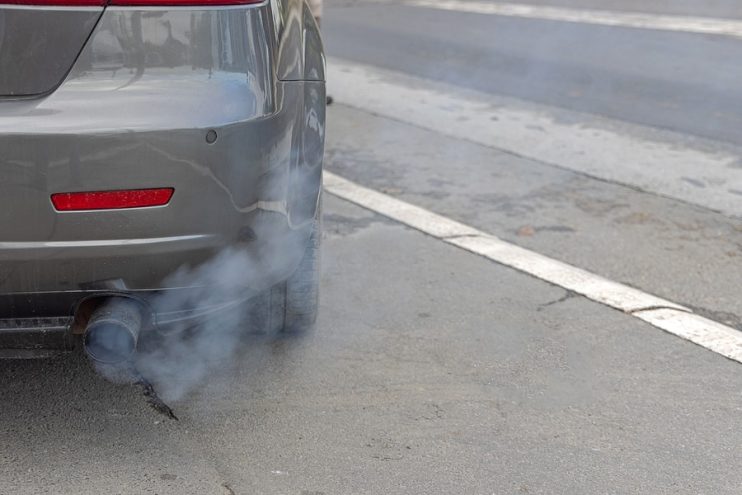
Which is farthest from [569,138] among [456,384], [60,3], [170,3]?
[60,3]

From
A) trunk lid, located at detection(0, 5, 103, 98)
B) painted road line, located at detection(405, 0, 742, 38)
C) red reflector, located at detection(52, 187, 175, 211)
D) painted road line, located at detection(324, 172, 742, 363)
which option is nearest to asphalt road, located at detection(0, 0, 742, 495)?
painted road line, located at detection(324, 172, 742, 363)

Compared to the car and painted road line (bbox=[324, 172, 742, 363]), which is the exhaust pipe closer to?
the car

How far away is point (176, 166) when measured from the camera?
254 centimetres

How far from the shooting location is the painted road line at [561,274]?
3.69 meters

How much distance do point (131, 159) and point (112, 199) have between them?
4.4 inches

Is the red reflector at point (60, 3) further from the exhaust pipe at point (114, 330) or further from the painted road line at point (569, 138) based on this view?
the painted road line at point (569, 138)

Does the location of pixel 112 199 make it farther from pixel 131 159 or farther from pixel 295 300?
pixel 295 300

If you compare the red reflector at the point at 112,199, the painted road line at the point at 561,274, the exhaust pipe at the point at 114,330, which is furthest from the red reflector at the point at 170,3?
the painted road line at the point at 561,274

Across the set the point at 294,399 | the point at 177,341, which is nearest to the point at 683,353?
the point at 294,399

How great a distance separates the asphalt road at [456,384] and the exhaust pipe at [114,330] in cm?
30

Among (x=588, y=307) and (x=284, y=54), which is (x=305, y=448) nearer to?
(x=284, y=54)

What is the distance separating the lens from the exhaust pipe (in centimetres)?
266

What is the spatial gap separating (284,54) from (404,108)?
504 cm

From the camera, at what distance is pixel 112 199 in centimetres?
253
